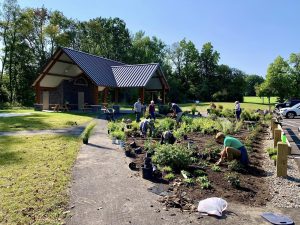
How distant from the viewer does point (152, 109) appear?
23141mm

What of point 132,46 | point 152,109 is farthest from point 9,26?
point 152,109

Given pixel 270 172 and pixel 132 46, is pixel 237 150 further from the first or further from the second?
pixel 132 46

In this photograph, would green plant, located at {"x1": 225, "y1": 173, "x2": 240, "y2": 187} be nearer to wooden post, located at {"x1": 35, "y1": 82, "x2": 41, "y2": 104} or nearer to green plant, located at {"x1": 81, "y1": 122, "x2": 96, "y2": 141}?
green plant, located at {"x1": 81, "y1": 122, "x2": 96, "y2": 141}

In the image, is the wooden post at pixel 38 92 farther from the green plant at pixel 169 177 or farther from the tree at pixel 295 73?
the tree at pixel 295 73

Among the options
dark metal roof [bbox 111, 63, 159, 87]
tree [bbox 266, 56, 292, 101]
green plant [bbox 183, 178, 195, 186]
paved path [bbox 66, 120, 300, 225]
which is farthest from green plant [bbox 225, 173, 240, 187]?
tree [bbox 266, 56, 292, 101]

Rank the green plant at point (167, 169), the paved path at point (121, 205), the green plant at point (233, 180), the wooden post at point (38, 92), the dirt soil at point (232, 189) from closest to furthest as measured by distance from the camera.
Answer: the paved path at point (121, 205) → the dirt soil at point (232, 189) → the green plant at point (233, 180) → the green plant at point (167, 169) → the wooden post at point (38, 92)

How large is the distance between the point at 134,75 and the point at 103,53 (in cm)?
3793

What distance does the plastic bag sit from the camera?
237 inches

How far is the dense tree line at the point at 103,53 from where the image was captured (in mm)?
54516

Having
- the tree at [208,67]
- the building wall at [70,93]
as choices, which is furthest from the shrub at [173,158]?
the tree at [208,67]

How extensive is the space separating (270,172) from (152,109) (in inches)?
569

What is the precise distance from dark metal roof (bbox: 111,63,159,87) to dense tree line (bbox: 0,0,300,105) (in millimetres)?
25029

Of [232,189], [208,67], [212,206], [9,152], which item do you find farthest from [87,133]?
[208,67]

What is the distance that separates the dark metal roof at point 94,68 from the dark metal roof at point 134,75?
2.40 feet
